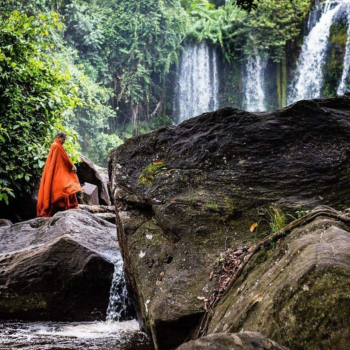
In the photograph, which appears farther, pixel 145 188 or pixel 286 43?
pixel 286 43

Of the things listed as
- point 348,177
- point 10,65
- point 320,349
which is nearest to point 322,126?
point 348,177

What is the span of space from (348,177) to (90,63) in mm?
22514

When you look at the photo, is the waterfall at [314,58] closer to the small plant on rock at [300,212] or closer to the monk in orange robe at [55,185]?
the monk in orange robe at [55,185]

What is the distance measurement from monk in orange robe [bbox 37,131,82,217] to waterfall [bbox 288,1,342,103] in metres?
15.7

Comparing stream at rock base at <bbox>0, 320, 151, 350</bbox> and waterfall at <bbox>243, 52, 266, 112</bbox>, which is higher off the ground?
stream at rock base at <bbox>0, 320, 151, 350</bbox>

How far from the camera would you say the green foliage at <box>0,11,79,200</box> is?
8.34 meters

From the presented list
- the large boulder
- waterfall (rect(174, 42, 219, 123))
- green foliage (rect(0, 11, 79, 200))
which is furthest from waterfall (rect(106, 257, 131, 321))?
waterfall (rect(174, 42, 219, 123))

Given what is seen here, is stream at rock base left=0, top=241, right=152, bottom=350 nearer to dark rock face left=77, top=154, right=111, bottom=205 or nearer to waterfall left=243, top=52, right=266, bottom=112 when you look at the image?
dark rock face left=77, top=154, right=111, bottom=205

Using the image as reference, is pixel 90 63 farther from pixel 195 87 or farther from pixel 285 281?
pixel 285 281

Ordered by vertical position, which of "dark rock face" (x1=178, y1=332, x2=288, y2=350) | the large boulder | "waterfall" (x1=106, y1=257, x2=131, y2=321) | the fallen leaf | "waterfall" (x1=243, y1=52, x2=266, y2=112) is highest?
"dark rock face" (x1=178, y1=332, x2=288, y2=350)

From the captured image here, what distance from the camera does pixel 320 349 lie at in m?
2.14

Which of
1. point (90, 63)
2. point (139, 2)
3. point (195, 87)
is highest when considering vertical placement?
point (139, 2)

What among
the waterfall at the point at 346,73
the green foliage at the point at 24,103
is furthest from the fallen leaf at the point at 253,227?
the waterfall at the point at 346,73

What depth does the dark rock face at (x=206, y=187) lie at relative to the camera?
139 inches
